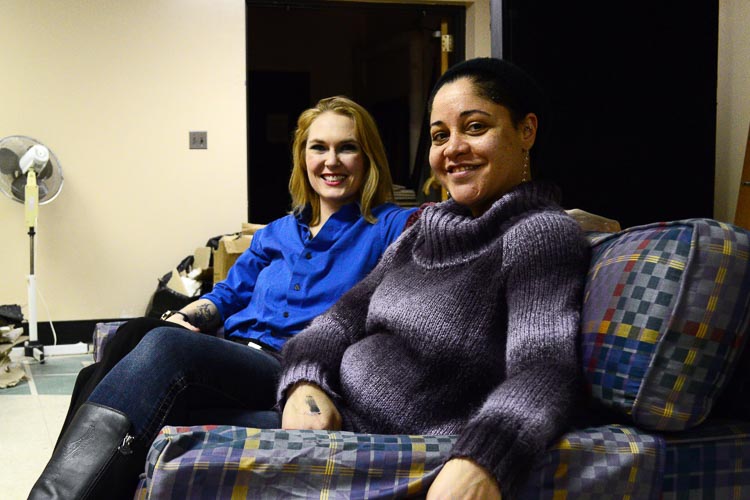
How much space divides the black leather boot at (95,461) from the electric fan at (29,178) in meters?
3.47

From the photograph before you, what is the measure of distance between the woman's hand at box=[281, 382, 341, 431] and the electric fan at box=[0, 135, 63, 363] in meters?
3.59

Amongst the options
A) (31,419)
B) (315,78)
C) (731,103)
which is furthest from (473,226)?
(315,78)

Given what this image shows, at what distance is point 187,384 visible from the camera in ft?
5.14

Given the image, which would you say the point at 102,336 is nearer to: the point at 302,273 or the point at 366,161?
the point at 302,273

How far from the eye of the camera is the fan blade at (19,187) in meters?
4.75

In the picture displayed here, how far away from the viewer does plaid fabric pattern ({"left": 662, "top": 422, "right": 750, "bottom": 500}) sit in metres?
1.15

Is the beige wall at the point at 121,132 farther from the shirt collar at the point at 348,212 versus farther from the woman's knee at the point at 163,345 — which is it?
the woman's knee at the point at 163,345

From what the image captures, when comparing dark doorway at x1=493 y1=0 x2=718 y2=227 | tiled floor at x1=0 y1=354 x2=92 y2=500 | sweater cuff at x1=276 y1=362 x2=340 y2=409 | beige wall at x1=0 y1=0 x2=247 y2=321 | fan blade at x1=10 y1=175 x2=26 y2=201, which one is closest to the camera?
sweater cuff at x1=276 y1=362 x2=340 y2=409

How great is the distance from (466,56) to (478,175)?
4409mm

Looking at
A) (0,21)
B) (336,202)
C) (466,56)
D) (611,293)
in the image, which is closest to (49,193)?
(0,21)

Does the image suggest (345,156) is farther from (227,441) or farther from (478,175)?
(227,441)

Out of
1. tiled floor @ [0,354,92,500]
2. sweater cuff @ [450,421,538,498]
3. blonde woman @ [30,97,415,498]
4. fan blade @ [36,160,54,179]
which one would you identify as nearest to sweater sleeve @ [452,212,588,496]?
sweater cuff @ [450,421,538,498]

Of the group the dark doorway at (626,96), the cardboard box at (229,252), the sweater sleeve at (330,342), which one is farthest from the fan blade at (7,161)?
the sweater sleeve at (330,342)

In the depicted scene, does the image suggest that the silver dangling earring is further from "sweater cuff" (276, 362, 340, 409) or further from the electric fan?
the electric fan
